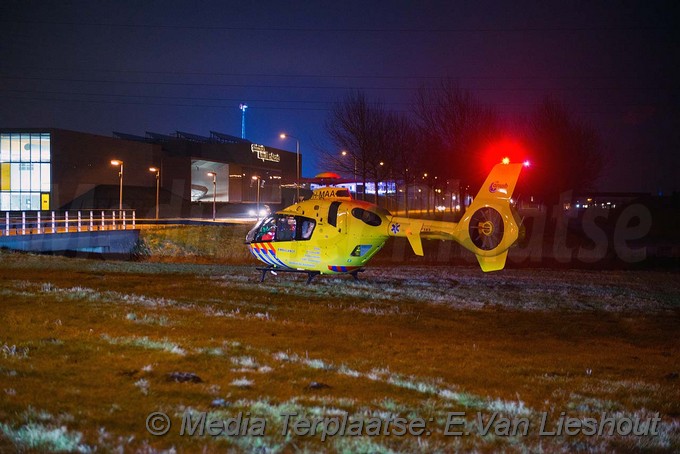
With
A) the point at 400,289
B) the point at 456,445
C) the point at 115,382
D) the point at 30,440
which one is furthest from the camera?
the point at 400,289

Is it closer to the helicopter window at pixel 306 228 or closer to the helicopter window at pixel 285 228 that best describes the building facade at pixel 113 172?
the helicopter window at pixel 285 228

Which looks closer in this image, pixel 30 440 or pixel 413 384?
pixel 30 440

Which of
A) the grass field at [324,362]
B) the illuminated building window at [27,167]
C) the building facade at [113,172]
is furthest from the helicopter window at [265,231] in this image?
the illuminated building window at [27,167]

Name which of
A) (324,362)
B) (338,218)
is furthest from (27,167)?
(324,362)

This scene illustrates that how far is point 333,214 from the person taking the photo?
62.6 feet

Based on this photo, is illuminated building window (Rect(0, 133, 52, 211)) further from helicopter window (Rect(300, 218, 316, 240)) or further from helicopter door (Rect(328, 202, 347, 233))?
helicopter door (Rect(328, 202, 347, 233))

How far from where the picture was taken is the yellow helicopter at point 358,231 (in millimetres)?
17141

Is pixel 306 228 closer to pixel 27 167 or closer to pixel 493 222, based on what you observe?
pixel 493 222

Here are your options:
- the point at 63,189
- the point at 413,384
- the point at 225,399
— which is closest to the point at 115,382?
the point at 225,399

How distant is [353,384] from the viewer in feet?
26.1

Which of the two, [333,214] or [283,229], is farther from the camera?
[283,229]

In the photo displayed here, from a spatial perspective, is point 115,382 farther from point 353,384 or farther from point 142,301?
point 142,301

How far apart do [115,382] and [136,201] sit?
2909 inches

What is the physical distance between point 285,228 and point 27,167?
6165cm
